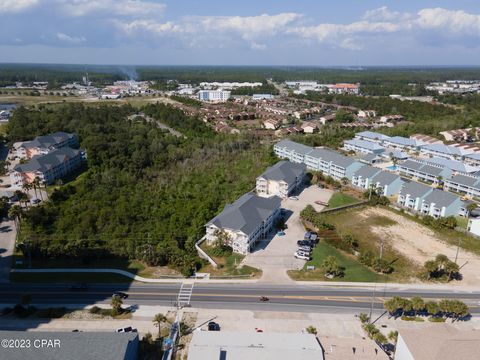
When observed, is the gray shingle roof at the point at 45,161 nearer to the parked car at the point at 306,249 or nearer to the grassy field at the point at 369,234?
the parked car at the point at 306,249

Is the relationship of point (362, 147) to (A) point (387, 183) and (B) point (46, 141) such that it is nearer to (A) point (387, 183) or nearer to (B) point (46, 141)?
(A) point (387, 183)

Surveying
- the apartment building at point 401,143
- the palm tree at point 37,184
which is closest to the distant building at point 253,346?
the palm tree at point 37,184

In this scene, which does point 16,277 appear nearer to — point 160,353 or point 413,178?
point 160,353

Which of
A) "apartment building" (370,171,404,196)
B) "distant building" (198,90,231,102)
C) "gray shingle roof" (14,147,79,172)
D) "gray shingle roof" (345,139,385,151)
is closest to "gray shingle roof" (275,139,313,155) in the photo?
"gray shingle roof" (345,139,385,151)

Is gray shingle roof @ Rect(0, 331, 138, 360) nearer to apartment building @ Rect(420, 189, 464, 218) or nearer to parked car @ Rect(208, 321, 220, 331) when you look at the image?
parked car @ Rect(208, 321, 220, 331)

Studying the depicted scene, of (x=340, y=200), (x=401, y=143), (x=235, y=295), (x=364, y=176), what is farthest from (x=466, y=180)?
(x=235, y=295)

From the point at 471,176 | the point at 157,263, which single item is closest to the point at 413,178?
the point at 471,176
